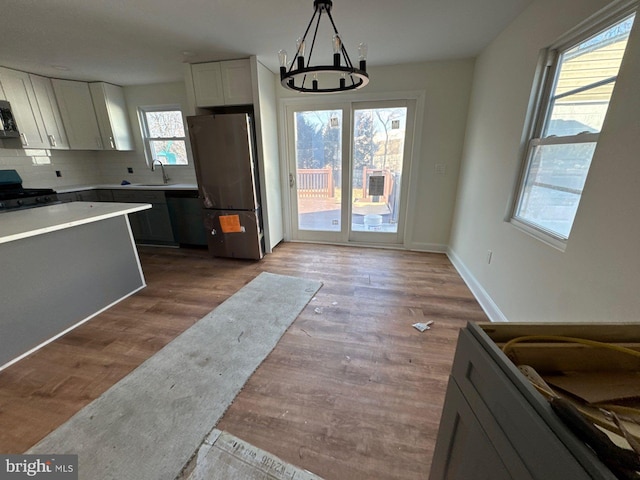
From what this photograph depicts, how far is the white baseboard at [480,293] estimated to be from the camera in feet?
7.18

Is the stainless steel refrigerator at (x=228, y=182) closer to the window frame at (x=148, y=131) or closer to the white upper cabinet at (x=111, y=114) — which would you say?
the window frame at (x=148, y=131)

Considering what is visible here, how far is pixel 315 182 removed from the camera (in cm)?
388

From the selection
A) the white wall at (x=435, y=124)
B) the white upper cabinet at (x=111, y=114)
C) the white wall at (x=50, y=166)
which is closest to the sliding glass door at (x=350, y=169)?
the white wall at (x=435, y=124)

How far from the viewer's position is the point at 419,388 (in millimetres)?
1583

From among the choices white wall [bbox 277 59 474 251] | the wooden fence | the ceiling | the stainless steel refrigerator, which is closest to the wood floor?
the stainless steel refrigerator

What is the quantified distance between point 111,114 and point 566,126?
554 cm

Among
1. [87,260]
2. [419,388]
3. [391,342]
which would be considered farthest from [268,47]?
[419,388]

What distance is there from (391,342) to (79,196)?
4.73 meters

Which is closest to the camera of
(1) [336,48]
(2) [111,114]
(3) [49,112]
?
(1) [336,48]

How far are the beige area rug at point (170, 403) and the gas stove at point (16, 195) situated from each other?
9.41 ft

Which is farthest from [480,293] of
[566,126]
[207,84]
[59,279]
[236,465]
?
[207,84]

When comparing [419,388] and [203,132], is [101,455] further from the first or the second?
[203,132]

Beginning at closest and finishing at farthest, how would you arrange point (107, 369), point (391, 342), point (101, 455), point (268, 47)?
point (101, 455) < point (107, 369) < point (391, 342) < point (268, 47)

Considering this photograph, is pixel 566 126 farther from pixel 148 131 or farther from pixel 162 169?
pixel 148 131
